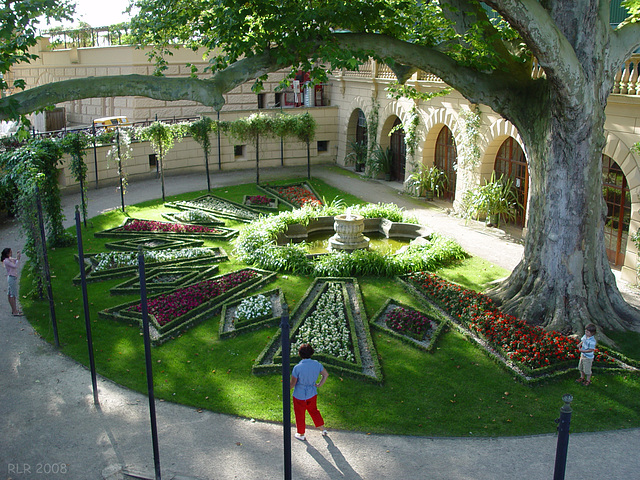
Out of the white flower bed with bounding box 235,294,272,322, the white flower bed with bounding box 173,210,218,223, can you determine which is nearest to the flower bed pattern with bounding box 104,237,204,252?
the white flower bed with bounding box 173,210,218,223

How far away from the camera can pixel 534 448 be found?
805 centimetres

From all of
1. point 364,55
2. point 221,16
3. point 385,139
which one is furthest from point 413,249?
point 385,139

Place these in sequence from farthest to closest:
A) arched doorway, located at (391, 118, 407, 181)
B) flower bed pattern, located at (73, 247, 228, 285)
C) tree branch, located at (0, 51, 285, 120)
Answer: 1. arched doorway, located at (391, 118, 407, 181)
2. flower bed pattern, located at (73, 247, 228, 285)
3. tree branch, located at (0, 51, 285, 120)

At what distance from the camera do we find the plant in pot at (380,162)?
2680cm

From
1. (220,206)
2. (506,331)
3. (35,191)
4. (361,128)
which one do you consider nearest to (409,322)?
(506,331)

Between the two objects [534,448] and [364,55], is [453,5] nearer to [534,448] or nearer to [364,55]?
[364,55]

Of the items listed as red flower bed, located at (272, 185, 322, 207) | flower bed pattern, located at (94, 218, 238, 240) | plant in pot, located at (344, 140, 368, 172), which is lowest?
flower bed pattern, located at (94, 218, 238, 240)

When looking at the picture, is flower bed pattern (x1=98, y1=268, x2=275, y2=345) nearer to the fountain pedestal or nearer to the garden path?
the garden path

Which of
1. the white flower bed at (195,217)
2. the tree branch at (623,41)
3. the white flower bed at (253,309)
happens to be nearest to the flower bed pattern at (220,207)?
the white flower bed at (195,217)

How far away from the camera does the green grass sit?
8688 millimetres

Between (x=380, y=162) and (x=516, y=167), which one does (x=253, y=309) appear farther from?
(x=380, y=162)

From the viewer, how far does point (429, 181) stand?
2348 centimetres

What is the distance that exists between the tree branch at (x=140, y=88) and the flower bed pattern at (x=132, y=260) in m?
5.95

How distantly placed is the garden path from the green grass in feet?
0.95
